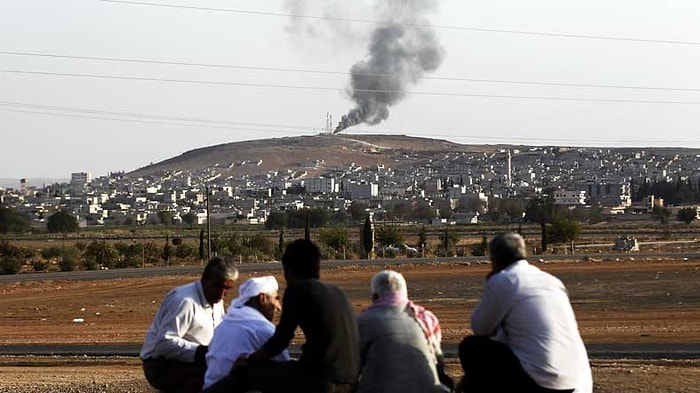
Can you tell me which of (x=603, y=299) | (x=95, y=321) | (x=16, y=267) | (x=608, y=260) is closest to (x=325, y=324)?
(x=95, y=321)

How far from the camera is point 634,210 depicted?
6570 inches

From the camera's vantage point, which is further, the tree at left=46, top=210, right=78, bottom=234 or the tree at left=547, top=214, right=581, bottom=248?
the tree at left=46, top=210, right=78, bottom=234

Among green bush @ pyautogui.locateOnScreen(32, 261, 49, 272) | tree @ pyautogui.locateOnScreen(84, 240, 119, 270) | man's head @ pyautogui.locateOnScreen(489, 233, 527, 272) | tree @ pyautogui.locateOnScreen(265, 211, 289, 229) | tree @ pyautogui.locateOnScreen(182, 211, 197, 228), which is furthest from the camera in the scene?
tree @ pyautogui.locateOnScreen(182, 211, 197, 228)

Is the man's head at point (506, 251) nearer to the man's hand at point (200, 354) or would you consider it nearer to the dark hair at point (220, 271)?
the dark hair at point (220, 271)

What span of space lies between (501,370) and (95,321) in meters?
26.6

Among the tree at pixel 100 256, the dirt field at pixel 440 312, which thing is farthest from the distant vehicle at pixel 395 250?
the tree at pixel 100 256

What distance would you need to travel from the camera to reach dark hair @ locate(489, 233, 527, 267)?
8531 mm

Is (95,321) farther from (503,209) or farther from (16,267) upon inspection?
(503,209)

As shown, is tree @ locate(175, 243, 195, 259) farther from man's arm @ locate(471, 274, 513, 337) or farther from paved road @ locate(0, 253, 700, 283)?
man's arm @ locate(471, 274, 513, 337)

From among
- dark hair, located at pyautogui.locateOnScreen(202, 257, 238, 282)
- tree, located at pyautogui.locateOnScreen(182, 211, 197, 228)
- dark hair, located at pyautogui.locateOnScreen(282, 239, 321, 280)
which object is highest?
dark hair, located at pyautogui.locateOnScreen(282, 239, 321, 280)

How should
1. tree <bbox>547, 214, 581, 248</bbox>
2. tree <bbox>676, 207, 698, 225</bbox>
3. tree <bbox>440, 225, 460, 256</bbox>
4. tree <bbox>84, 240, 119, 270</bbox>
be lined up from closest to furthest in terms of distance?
tree <bbox>84, 240, 119, 270</bbox>
tree <bbox>440, 225, 460, 256</bbox>
tree <bbox>547, 214, 581, 248</bbox>
tree <bbox>676, 207, 698, 225</bbox>

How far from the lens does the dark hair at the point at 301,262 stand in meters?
8.66

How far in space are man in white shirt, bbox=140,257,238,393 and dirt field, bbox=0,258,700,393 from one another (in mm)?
5950

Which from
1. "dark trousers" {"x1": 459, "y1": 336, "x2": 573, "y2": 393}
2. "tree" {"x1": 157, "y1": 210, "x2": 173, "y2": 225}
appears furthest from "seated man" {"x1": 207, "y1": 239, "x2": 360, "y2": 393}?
"tree" {"x1": 157, "y1": 210, "x2": 173, "y2": 225}
